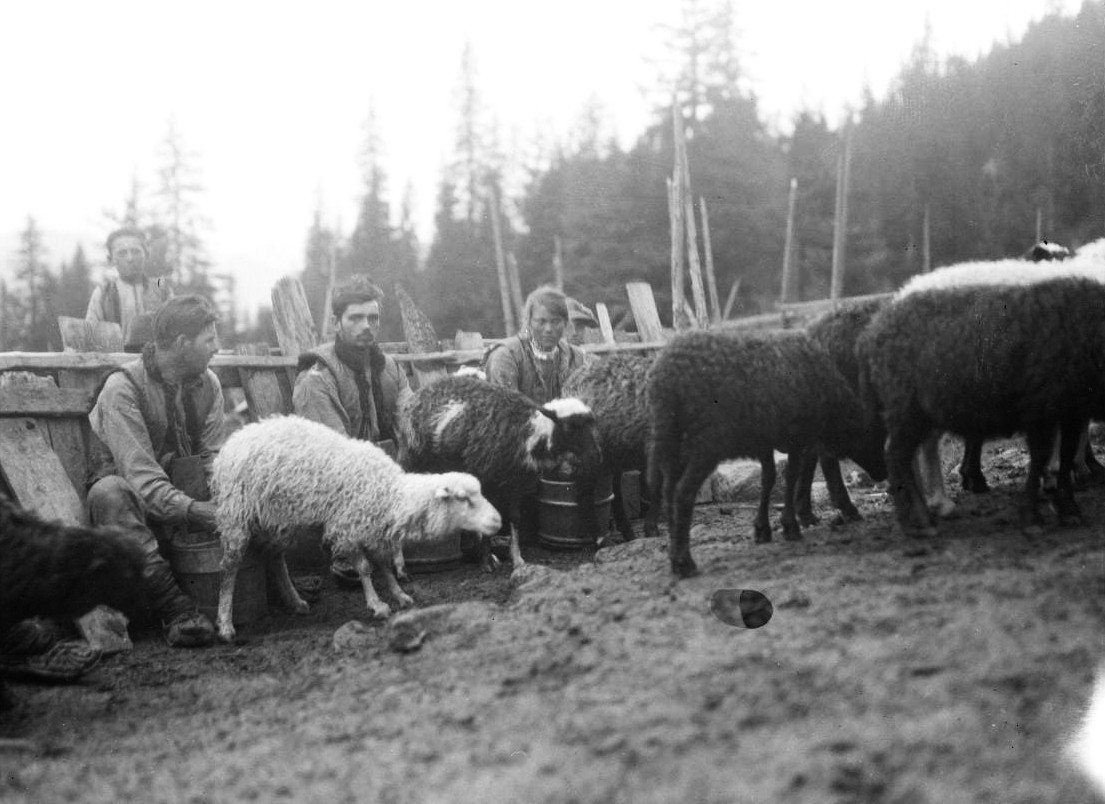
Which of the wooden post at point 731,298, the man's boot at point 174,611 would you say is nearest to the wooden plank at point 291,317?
the man's boot at point 174,611

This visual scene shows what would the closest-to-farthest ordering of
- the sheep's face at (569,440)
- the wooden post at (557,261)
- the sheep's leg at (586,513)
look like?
the sheep's face at (569,440) < the sheep's leg at (586,513) < the wooden post at (557,261)

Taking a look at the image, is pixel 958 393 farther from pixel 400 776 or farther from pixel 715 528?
pixel 400 776

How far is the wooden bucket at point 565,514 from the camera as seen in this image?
7.59 m

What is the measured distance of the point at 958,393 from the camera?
14.8 feet

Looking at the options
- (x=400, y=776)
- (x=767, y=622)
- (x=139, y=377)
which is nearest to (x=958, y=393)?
(x=767, y=622)

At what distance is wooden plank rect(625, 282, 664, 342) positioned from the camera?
12281 mm

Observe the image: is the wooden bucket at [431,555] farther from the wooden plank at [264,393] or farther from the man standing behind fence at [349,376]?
the wooden plank at [264,393]

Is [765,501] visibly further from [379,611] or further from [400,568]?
[400,568]

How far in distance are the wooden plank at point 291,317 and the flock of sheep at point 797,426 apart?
2345 mm

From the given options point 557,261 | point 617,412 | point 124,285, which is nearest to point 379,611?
point 617,412

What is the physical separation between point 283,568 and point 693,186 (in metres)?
24.9

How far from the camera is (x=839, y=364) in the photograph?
5.94 m

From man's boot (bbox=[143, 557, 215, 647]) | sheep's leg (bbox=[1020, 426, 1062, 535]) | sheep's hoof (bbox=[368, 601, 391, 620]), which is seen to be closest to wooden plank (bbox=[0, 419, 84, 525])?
man's boot (bbox=[143, 557, 215, 647])

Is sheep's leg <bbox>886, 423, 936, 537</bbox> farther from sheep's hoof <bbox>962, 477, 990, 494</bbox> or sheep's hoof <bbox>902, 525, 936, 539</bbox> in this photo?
sheep's hoof <bbox>962, 477, 990, 494</bbox>
